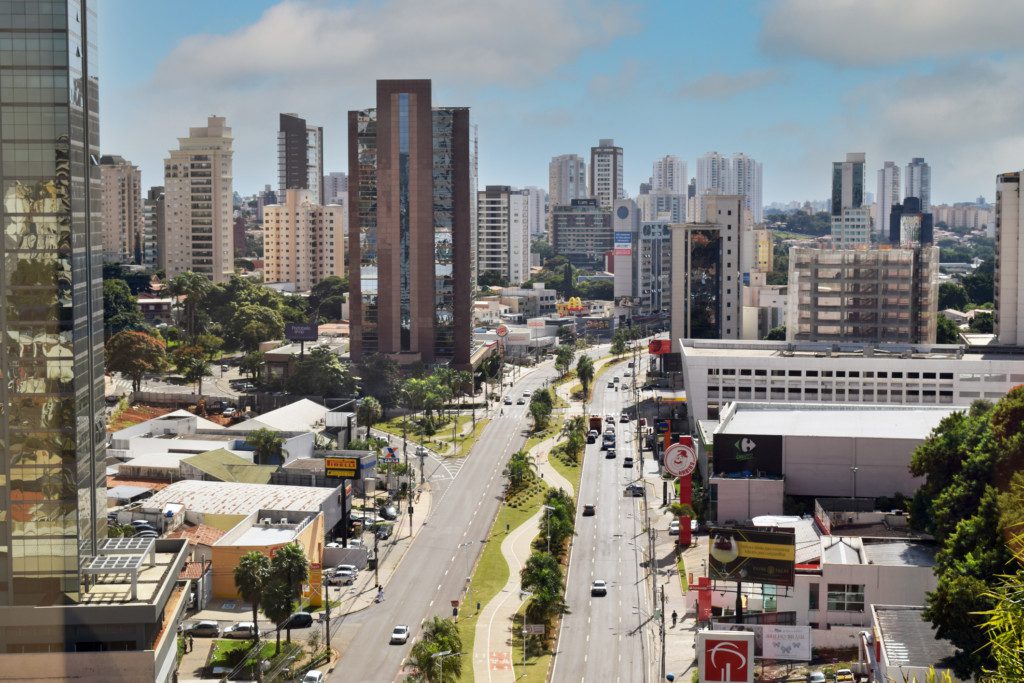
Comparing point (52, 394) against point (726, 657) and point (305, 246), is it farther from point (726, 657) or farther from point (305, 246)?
point (305, 246)

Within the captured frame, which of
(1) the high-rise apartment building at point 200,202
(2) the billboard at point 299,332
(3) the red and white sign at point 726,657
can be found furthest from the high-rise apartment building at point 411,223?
(3) the red and white sign at point 726,657

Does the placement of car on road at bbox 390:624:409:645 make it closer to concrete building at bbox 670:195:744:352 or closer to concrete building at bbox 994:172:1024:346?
concrete building at bbox 994:172:1024:346

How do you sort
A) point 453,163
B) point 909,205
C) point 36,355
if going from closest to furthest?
point 36,355
point 453,163
point 909,205

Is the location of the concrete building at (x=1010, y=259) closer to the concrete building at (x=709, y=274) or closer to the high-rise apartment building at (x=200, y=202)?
the concrete building at (x=709, y=274)

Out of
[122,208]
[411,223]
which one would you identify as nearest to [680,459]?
[411,223]

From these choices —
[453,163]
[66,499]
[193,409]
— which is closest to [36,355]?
[66,499]

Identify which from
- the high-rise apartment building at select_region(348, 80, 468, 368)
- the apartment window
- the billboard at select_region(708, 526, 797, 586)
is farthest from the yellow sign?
the high-rise apartment building at select_region(348, 80, 468, 368)

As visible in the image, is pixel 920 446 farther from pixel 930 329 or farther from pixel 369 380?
pixel 369 380

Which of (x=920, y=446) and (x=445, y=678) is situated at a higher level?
(x=920, y=446)
